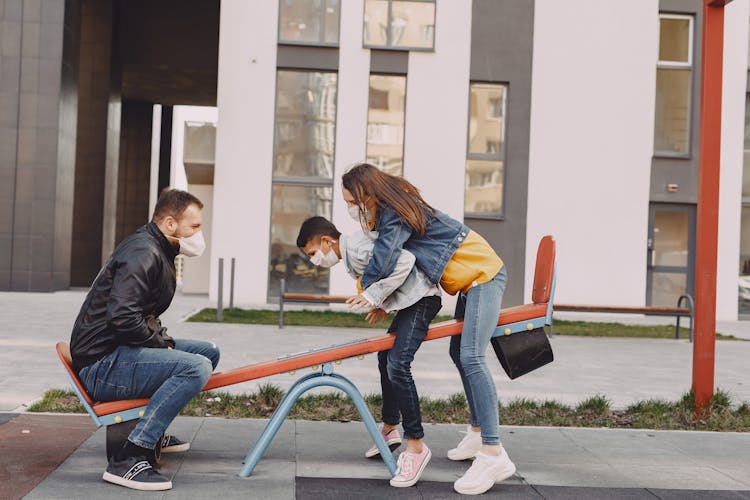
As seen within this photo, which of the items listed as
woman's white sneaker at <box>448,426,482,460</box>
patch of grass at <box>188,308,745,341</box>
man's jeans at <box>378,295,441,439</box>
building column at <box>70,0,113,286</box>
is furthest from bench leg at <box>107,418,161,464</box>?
building column at <box>70,0,113,286</box>

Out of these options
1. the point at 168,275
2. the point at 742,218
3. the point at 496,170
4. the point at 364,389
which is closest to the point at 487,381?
the point at 168,275

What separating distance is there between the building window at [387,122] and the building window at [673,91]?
5429 millimetres

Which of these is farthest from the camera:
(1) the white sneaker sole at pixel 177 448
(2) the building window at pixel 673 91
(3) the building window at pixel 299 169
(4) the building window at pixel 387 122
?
Answer: (2) the building window at pixel 673 91

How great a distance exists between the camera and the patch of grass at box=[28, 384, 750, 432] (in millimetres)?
5570

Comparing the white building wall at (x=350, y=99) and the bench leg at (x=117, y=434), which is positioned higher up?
the white building wall at (x=350, y=99)

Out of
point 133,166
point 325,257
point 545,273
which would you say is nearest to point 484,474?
point 545,273

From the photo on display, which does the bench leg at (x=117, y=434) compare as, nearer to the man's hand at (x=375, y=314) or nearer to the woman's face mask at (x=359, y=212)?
the man's hand at (x=375, y=314)

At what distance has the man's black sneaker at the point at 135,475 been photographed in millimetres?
3754

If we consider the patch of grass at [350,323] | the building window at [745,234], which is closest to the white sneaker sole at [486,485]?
the patch of grass at [350,323]

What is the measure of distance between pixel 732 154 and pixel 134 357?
1639 cm

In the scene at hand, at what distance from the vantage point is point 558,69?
1758 centimetres

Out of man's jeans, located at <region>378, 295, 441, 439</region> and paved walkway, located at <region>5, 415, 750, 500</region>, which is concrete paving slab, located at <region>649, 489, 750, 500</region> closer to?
paved walkway, located at <region>5, 415, 750, 500</region>

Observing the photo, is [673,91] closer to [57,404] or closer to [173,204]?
[57,404]

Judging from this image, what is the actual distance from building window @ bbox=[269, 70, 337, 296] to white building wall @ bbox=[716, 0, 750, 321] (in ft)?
27.0
